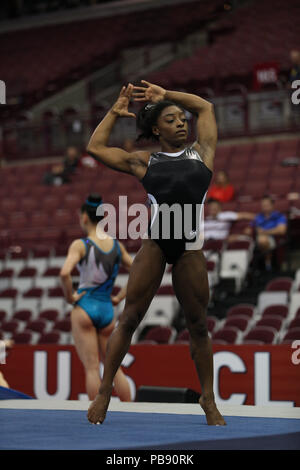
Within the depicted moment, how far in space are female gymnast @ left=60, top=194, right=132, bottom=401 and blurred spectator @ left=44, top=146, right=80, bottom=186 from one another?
387 inches

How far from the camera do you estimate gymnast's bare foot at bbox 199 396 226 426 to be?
13.0ft

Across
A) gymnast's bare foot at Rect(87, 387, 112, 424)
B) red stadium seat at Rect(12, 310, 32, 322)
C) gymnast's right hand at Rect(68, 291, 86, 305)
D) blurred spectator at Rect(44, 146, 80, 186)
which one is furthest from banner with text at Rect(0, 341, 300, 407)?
blurred spectator at Rect(44, 146, 80, 186)

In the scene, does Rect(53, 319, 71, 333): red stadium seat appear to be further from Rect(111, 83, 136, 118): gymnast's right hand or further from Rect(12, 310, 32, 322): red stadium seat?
Rect(111, 83, 136, 118): gymnast's right hand

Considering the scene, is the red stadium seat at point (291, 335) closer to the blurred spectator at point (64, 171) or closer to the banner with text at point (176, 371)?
the banner with text at point (176, 371)

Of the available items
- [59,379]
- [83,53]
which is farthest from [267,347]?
[83,53]

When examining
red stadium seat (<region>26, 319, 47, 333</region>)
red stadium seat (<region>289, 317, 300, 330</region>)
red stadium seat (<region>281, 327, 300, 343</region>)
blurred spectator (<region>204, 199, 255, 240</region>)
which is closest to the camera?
Result: red stadium seat (<region>281, 327, 300, 343</region>)

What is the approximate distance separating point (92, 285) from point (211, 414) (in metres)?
2.50

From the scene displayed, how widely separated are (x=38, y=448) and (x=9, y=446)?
0.12m

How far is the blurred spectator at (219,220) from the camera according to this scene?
37.8 feet

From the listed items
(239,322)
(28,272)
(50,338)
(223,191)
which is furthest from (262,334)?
(28,272)

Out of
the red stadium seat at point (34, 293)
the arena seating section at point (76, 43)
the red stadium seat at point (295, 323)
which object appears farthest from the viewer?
the arena seating section at point (76, 43)

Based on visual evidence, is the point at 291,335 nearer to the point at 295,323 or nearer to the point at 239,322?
the point at 295,323

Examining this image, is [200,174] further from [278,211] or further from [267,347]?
[278,211]

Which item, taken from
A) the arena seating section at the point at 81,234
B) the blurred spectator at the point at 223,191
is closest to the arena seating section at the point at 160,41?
the arena seating section at the point at 81,234
